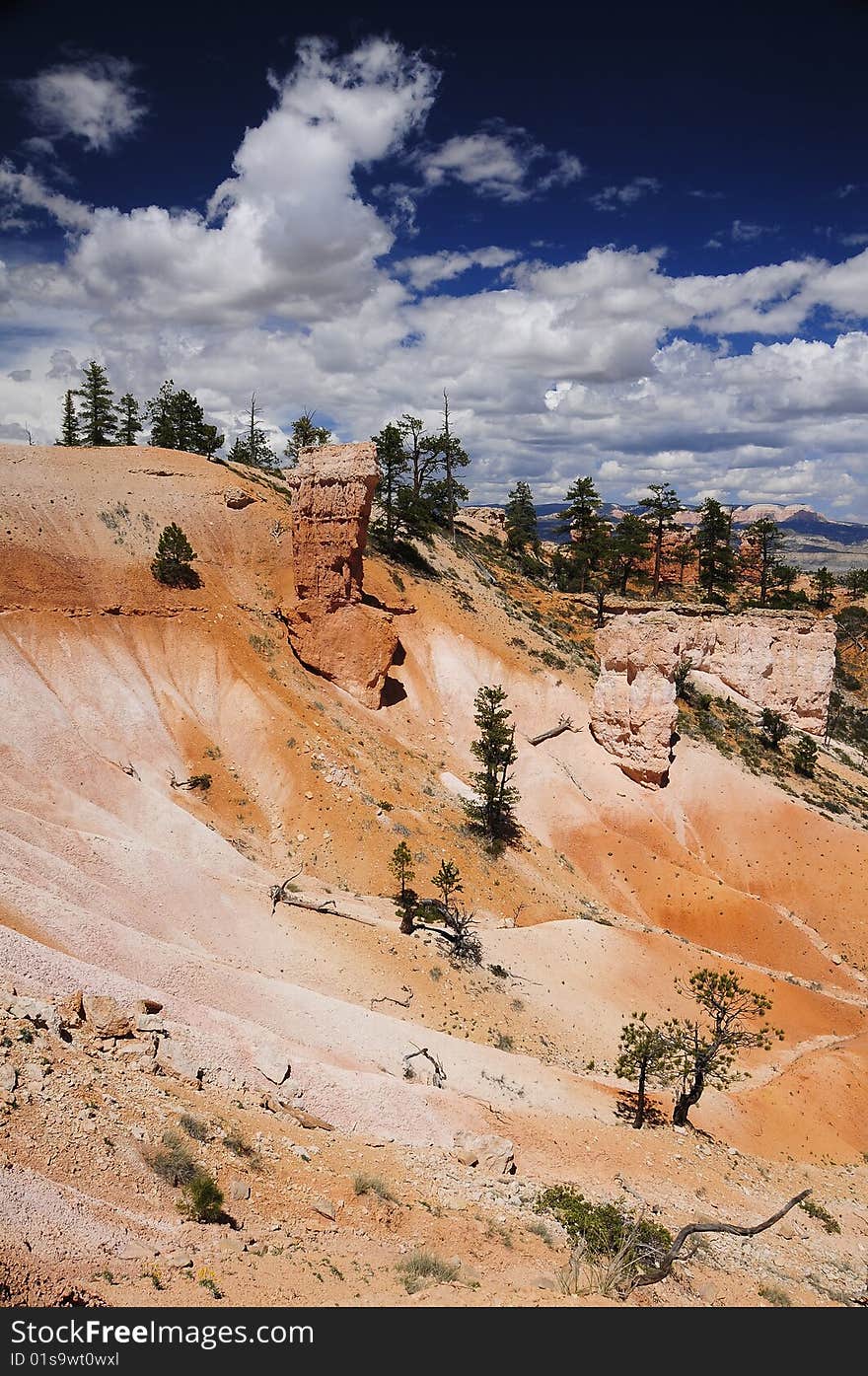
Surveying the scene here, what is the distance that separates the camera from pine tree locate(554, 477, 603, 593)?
6322 centimetres

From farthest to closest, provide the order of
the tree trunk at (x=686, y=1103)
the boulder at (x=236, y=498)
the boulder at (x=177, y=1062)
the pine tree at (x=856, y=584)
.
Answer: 1. the pine tree at (x=856, y=584)
2. the boulder at (x=236, y=498)
3. the tree trunk at (x=686, y=1103)
4. the boulder at (x=177, y=1062)

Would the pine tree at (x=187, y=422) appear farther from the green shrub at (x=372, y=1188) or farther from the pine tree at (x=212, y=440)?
the green shrub at (x=372, y=1188)

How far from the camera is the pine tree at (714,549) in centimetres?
6738

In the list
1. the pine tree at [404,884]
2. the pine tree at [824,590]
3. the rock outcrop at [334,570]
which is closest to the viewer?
the pine tree at [404,884]

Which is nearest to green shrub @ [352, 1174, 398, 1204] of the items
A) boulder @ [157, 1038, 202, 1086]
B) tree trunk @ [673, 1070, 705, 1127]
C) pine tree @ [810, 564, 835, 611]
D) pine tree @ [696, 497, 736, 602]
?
boulder @ [157, 1038, 202, 1086]

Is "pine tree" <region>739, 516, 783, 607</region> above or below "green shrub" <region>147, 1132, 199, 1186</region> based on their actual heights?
above

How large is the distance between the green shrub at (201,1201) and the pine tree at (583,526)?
59.0 meters

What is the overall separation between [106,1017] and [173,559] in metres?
27.0

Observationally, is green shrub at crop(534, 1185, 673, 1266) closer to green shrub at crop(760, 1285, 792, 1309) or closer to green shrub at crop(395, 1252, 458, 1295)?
green shrub at crop(760, 1285, 792, 1309)

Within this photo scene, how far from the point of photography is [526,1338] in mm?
6676

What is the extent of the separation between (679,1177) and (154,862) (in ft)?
56.9

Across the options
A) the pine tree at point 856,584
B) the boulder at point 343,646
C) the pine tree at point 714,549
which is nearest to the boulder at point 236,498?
the boulder at point 343,646

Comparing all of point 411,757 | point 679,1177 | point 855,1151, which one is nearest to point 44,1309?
point 679,1177

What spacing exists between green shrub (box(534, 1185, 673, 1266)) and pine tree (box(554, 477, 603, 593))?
55.4 meters
